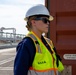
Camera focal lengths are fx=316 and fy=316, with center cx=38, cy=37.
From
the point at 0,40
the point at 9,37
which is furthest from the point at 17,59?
the point at 9,37

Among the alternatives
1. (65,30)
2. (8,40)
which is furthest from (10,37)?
(65,30)

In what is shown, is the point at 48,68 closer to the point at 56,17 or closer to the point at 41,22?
the point at 41,22

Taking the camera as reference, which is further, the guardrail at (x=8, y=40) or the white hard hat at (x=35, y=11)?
the guardrail at (x=8, y=40)

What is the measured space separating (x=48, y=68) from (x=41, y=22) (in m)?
0.46

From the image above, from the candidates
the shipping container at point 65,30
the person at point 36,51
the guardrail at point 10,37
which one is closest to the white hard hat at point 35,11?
the person at point 36,51

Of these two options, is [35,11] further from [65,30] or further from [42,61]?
[65,30]

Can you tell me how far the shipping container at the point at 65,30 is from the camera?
4.17 metres

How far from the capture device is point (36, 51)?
2.92 m

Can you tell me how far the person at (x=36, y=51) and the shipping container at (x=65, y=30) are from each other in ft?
3.45

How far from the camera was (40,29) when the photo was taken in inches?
120

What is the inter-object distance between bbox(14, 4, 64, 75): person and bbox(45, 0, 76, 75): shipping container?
1052 millimetres

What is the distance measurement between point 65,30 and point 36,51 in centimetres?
138

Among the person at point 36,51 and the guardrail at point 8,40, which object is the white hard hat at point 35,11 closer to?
the person at point 36,51

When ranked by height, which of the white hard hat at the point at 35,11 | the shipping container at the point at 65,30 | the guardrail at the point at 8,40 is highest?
the white hard hat at the point at 35,11
